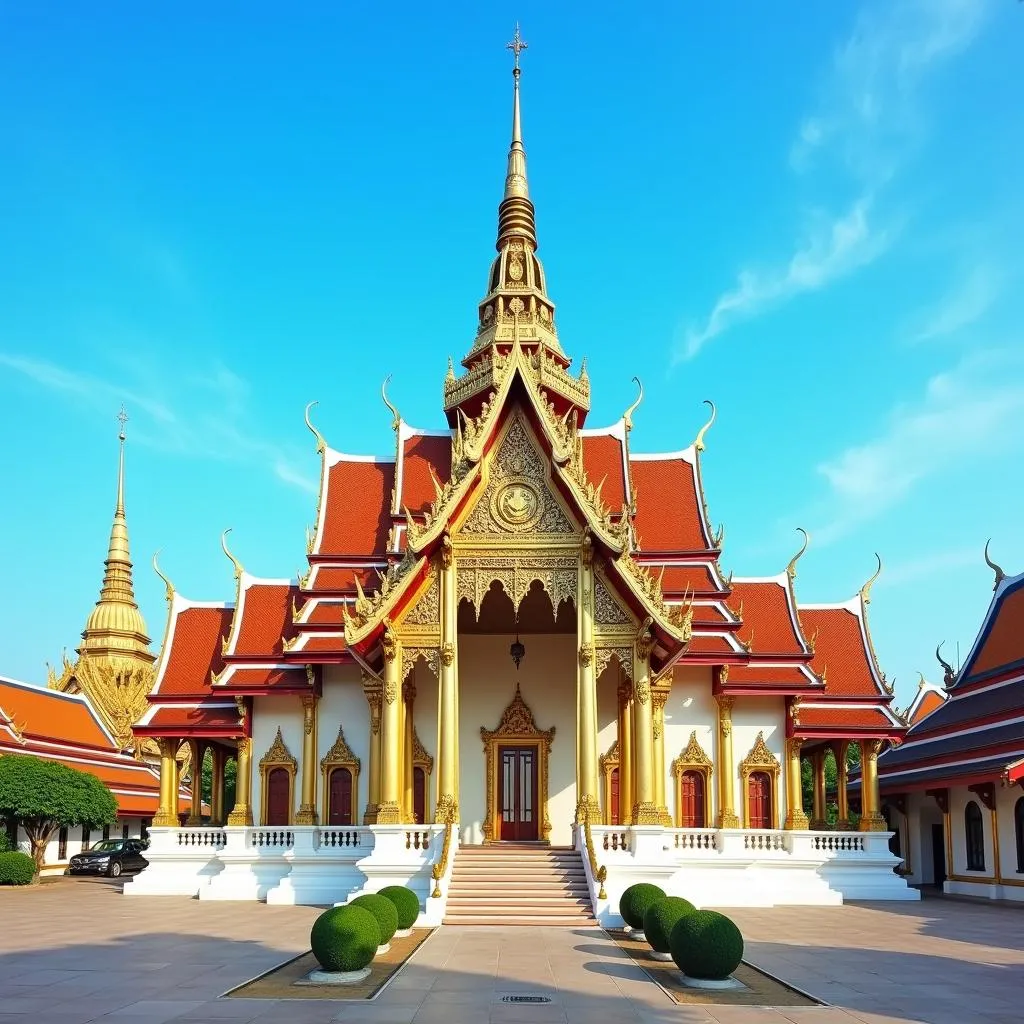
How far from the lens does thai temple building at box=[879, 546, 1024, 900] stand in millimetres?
21984

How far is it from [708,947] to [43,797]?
73.4 ft

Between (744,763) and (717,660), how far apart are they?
2.44 metres

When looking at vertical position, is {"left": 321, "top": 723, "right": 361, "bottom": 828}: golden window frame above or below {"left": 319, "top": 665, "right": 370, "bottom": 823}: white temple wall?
below

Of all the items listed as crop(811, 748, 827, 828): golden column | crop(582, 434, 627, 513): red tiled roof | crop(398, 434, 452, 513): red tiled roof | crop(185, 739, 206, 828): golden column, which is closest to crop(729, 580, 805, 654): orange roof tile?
crop(811, 748, 827, 828): golden column

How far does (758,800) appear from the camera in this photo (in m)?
22.2

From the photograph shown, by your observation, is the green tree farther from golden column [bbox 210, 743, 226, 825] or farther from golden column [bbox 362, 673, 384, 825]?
golden column [bbox 362, 673, 384, 825]

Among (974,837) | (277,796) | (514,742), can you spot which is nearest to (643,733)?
(514,742)

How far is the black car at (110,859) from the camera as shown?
103 feet

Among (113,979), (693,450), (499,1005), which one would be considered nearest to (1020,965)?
(499,1005)

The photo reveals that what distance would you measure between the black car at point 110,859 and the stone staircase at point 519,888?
678 inches

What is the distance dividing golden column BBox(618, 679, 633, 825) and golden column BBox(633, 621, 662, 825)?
0.88 meters

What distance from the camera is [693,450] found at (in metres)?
26.0

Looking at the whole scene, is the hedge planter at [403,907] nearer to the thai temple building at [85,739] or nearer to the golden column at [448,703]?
the golden column at [448,703]

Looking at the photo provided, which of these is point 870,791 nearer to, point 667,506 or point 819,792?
point 819,792
